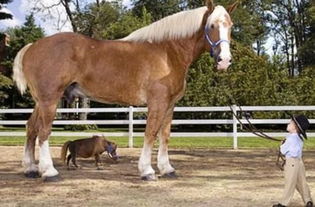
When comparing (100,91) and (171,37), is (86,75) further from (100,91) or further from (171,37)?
(171,37)

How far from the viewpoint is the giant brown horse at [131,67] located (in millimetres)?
7285

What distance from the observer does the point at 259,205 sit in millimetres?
5500

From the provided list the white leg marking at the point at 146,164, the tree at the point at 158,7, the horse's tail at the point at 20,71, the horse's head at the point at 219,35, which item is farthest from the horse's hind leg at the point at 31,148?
the tree at the point at 158,7

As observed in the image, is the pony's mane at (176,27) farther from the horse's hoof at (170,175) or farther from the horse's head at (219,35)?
the horse's hoof at (170,175)

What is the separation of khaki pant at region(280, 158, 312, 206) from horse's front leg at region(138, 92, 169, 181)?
252cm

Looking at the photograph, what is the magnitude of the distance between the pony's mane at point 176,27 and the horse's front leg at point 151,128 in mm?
1055

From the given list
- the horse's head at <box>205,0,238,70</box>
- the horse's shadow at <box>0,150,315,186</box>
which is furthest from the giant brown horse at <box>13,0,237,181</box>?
the horse's shadow at <box>0,150,315,186</box>

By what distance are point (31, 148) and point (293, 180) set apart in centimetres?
445

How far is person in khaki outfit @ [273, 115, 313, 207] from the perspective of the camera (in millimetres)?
5223

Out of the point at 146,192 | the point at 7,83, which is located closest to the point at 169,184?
the point at 146,192

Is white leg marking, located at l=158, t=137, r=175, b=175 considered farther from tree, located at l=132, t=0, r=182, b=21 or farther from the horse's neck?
tree, located at l=132, t=0, r=182, b=21

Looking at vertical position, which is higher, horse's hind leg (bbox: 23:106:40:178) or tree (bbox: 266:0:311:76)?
tree (bbox: 266:0:311:76)

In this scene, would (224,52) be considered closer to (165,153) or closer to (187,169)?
(165,153)

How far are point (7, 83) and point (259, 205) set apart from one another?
27180mm
